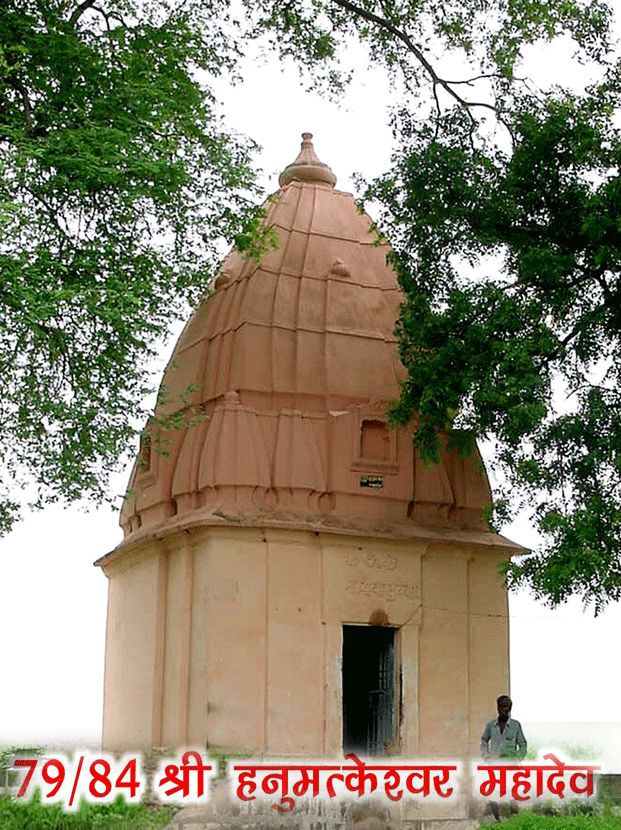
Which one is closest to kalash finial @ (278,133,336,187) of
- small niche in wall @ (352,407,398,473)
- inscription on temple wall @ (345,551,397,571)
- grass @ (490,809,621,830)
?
small niche in wall @ (352,407,398,473)

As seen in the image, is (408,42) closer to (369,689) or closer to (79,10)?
(79,10)

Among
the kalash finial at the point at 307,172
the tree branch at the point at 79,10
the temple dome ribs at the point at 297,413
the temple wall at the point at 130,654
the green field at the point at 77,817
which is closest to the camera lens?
the green field at the point at 77,817

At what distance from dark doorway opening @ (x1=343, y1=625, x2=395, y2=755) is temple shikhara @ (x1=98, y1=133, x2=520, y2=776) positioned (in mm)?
30

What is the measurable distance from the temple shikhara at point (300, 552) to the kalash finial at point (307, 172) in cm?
107

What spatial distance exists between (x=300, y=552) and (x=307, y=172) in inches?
188

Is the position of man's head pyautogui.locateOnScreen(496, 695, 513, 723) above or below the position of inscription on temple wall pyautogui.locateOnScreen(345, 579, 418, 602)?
below

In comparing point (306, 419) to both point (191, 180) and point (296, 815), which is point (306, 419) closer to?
point (191, 180)

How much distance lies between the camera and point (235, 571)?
11.2 metres

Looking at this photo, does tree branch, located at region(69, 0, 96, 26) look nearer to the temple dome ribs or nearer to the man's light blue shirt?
the temple dome ribs

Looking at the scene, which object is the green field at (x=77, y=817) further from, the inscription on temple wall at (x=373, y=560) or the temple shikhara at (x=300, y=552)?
the inscription on temple wall at (x=373, y=560)

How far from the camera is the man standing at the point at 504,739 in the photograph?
30.9 feet

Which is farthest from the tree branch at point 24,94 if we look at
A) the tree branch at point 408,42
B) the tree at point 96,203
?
the tree branch at point 408,42

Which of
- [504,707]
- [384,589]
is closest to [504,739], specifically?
[504,707]

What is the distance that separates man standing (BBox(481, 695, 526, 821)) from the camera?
371 inches
